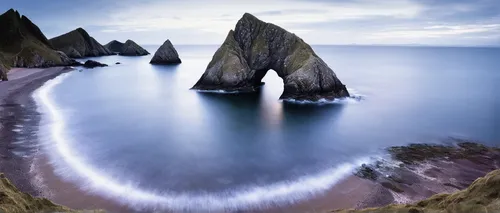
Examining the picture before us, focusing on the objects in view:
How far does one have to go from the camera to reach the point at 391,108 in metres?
43.4

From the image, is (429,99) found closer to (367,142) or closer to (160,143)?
(367,142)

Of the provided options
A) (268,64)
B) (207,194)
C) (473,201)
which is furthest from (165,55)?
(473,201)

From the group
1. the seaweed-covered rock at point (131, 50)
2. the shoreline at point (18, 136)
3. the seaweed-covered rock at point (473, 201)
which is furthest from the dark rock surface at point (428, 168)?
the seaweed-covered rock at point (131, 50)

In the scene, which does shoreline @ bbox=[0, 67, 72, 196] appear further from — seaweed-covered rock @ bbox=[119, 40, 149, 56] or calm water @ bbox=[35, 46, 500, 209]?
seaweed-covered rock @ bbox=[119, 40, 149, 56]

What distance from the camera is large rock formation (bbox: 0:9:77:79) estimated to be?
9044 centimetres

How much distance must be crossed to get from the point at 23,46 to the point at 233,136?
9979cm

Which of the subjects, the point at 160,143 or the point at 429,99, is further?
the point at 429,99

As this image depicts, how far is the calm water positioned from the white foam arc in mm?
62

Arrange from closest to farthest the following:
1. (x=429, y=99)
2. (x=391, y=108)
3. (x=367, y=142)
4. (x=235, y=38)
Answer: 1. (x=367, y=142)
2. (x=391, y=108)
3. (x=429, y=99)
4. (x=235, y=38)

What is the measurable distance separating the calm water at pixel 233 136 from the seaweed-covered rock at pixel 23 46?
4580 cm

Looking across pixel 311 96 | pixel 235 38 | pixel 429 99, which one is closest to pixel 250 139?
pixel 311 96

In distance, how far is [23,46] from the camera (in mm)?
98438

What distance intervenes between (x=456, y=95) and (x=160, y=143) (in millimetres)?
49638

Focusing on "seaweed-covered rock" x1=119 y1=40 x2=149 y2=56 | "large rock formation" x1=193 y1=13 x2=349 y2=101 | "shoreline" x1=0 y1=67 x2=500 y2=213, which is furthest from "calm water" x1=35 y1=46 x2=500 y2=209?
"seaweed-covered rock" x1=119 y1=40 x2=149 y2=56
